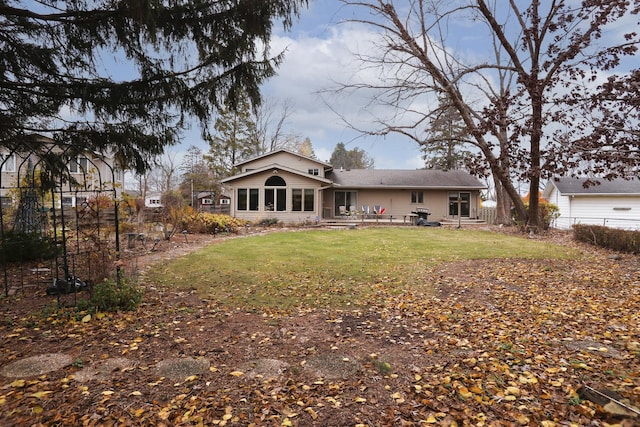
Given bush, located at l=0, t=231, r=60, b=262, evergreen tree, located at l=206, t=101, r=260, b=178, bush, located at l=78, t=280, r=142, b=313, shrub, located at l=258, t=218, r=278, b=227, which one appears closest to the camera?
bush, located at l=78, t=280, r=142, b=313

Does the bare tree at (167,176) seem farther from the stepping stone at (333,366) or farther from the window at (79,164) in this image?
the stepping stone at (333,366)

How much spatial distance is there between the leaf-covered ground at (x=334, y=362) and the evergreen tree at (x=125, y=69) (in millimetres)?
2891

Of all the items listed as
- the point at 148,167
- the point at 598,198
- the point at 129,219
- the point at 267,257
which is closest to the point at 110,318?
the point at 148,167

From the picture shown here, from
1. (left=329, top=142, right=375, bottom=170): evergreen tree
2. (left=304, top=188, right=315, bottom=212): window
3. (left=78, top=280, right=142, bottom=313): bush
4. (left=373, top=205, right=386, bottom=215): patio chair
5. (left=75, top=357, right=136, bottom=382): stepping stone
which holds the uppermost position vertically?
(left=329, top=142, right=375, bottom=170): evergreen tree

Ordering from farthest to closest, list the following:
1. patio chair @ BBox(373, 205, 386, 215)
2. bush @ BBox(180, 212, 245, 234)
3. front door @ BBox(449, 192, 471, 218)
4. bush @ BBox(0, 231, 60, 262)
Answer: front door @ BBox(449, 192, 471, 218) < patio chair @ BBox(373, 205, 386, 215) < bush @ BBox(180, 212, 245, 234) < bush @ BBox(0, 231, 60, 262)

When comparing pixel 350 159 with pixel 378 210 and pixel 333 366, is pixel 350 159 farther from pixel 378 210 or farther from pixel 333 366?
pixel 333 366

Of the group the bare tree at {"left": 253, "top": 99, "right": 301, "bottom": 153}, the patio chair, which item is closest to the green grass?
the patio chair

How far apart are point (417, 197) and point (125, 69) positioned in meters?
21.2

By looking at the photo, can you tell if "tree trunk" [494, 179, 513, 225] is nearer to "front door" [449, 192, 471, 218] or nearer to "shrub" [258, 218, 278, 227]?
"front door" [449, 192, 471, 218]

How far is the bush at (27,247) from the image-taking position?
25.3ft

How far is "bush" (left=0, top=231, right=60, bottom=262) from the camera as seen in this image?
7711 millimetres

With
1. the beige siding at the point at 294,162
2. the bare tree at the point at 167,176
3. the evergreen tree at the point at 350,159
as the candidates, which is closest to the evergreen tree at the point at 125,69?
the beige siding at the point at 294,162

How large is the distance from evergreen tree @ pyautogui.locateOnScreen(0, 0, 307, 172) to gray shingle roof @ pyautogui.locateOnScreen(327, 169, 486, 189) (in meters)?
18.2

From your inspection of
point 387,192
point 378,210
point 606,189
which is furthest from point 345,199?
point 606,189
